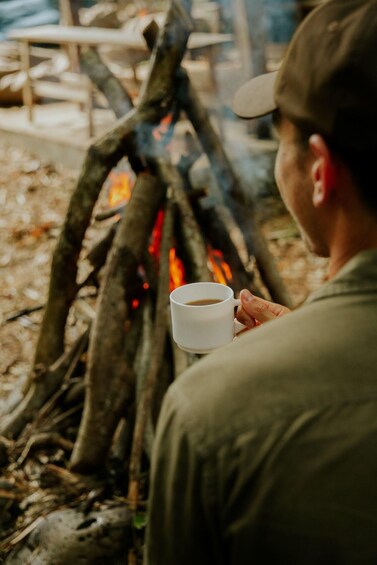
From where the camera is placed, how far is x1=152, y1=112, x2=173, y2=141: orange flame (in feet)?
12.3

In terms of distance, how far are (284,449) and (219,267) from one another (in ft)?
9.76

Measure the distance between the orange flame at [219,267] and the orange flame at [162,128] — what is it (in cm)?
79

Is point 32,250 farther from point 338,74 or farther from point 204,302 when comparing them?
point 338,74

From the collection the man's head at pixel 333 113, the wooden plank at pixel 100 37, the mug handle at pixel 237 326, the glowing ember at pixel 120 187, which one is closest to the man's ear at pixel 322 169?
the man's head at pixel 333 113

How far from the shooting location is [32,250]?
7.62 meters

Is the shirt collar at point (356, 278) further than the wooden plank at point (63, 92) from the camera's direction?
No

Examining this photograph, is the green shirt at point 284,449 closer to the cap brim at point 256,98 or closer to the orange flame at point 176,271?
the cap brim at point 256,98

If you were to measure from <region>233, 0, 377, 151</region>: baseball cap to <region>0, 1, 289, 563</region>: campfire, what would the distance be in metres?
2.24

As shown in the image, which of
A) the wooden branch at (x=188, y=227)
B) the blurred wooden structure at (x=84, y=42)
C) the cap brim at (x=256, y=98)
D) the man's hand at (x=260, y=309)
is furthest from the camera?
the blurred wooden structure at (x=84, y=42)

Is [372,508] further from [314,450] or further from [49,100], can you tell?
[49,100]

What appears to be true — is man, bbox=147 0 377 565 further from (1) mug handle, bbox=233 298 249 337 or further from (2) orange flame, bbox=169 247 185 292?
(2) orange flame, bbox=169 247 185 292

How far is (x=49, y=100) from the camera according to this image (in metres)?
12.9

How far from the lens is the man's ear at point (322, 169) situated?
1364mm

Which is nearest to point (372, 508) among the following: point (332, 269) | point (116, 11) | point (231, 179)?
point (332, 269)
